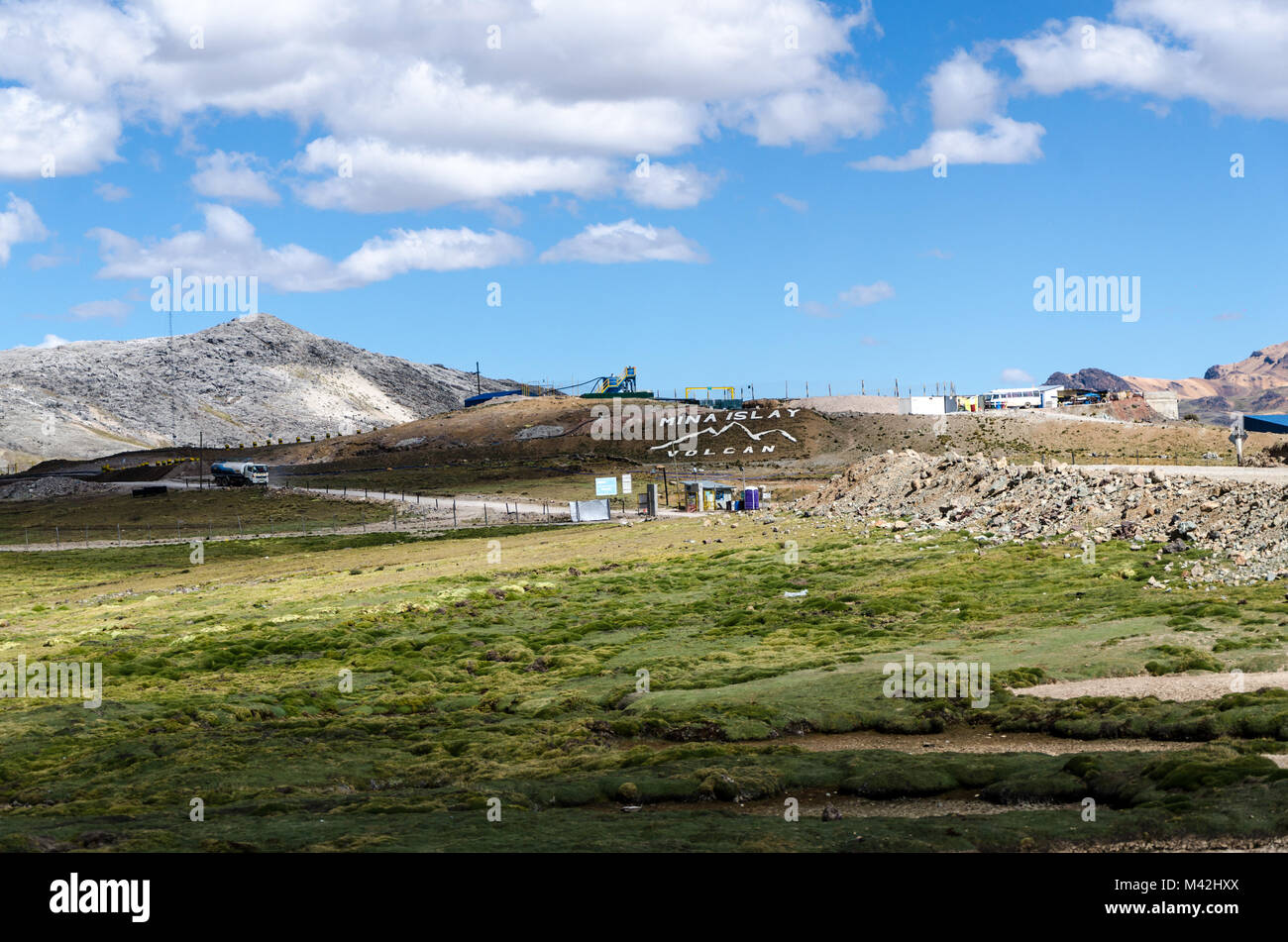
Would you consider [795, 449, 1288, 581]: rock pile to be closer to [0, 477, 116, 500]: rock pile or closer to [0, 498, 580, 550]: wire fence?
[0, 498, 580, 550]: wire fence

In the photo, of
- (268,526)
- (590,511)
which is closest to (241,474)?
(268,526)

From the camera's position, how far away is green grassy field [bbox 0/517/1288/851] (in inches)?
765

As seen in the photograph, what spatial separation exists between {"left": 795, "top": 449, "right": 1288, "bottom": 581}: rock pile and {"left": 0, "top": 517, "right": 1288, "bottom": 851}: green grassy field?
2.38m

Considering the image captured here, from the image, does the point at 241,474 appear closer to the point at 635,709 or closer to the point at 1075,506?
the point at 1075,506

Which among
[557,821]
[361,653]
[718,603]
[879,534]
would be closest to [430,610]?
[361,653]

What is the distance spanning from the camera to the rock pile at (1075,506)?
42.4m

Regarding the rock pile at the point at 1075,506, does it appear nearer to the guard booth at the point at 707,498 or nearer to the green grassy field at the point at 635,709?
the green grassy field at the point at 635,709

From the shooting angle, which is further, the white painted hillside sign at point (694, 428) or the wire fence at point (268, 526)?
the white painted hillside sign at point (694, 428)

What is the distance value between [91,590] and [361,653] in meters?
35.3

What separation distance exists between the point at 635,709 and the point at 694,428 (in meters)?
145

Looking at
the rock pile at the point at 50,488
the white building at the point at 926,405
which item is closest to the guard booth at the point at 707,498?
the rock pile at the point at 50,488

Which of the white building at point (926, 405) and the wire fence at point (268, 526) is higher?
the white building at point (926, 405)

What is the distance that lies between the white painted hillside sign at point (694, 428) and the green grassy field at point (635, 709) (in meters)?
98.5
